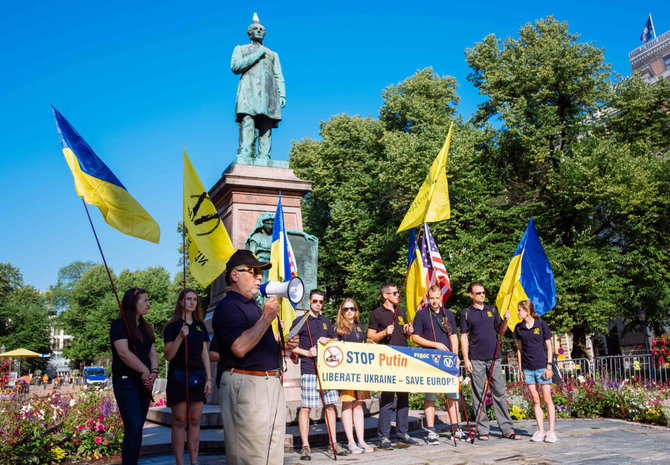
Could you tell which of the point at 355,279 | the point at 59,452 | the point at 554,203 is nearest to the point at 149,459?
the point at 59,452

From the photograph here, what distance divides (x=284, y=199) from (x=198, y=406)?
18.7 ft

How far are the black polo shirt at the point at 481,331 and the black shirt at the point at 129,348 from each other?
4341mm

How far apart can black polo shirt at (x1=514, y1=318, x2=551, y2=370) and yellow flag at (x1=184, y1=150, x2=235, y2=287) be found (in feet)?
14.4

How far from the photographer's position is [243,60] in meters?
11.7

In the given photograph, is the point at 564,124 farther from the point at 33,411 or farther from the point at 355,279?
the point at 33,411

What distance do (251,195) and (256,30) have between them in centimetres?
364

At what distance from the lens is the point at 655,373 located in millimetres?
12367

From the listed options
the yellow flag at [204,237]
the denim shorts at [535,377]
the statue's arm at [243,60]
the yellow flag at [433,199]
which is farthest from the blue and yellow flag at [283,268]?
the statue's arm at [243,60]

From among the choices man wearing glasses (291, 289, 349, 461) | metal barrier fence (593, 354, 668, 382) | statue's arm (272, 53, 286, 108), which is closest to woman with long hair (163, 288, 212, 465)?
man wearing glasses (291, 289, 349, 461)

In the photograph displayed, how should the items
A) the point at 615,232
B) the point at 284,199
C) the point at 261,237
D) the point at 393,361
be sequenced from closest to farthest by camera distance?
the point at 393,361
the point at 261,237
the point at 284,199
the point at 615,232

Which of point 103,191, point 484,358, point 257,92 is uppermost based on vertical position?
point 257,92

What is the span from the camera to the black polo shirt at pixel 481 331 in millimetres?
8094

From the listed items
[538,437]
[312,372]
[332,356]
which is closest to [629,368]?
[538,437]

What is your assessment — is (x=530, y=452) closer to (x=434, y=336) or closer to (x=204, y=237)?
(x=434, y=336)
